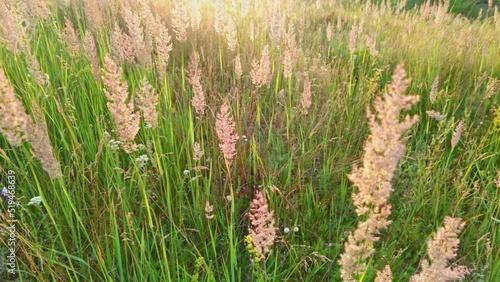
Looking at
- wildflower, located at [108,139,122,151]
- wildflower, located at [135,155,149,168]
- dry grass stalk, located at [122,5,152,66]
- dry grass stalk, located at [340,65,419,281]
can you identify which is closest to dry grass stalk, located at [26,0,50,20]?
dry grass stalk, located at [122,5,152,66]

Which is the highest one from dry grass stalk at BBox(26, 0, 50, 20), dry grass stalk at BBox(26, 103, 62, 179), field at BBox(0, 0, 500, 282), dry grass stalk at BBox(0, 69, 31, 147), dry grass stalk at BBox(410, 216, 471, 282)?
dry grass stalk at BBox(26, 0, 50, 20)

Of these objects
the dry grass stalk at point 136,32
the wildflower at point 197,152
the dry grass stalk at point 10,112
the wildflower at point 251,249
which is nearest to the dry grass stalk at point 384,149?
the wildflower at point 251,249

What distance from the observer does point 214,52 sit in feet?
10.5

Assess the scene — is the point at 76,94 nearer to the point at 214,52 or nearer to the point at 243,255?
the point at 214,52

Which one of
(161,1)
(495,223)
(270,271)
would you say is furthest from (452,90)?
(161,1)

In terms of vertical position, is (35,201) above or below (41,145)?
below

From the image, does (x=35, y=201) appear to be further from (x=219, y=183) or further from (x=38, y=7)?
(x=38, y=7)

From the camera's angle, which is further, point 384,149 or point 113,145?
point 113,145

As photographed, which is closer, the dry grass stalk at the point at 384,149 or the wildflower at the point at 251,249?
the dry grass stalk at the point at 384,149

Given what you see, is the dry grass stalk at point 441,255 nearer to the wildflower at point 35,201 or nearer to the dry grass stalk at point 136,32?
the wildflower at point 35,201

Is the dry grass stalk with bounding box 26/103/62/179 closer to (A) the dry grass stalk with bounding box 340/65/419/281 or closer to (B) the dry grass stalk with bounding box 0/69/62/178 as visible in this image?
(B) the dry grass stalk with bounding box 0/69/62/178

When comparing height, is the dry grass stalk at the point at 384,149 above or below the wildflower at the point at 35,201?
above

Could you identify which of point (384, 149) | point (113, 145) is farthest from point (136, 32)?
point (384, 149)

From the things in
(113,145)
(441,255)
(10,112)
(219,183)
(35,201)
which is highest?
(10,112)
